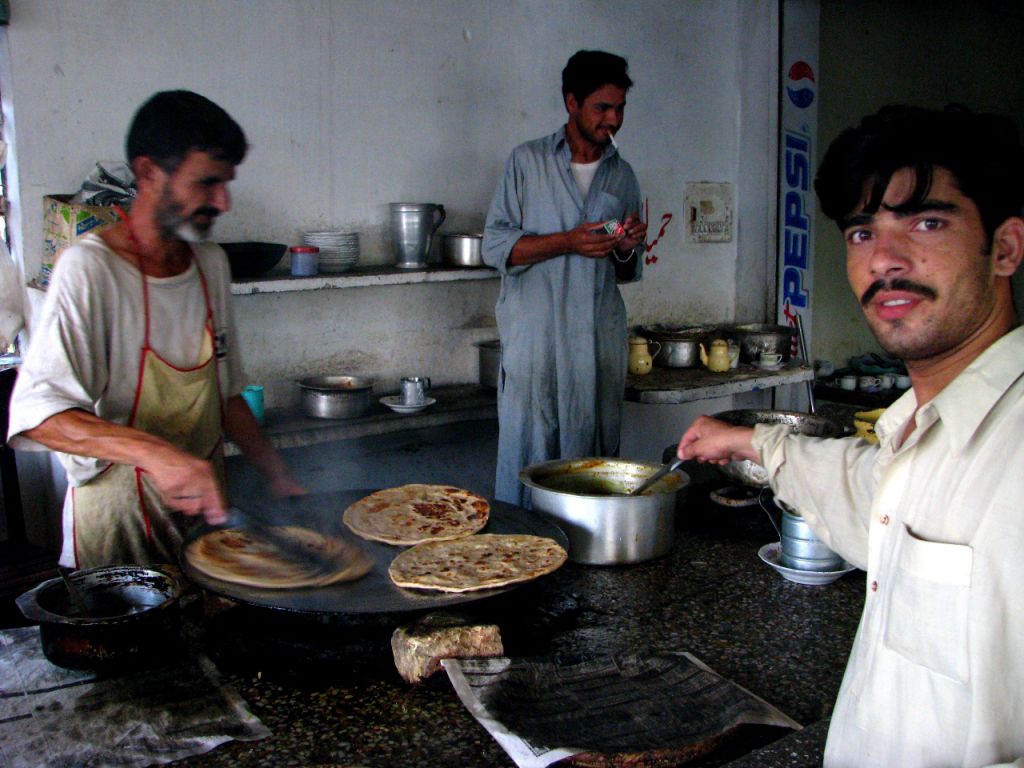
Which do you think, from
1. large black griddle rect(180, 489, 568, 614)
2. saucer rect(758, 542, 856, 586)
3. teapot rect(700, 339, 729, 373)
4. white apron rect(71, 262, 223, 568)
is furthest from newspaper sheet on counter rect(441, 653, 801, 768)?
teapot rect(700, 339, 729, 373)

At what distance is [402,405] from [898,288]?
10.5 ft

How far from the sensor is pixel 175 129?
2.13 meters

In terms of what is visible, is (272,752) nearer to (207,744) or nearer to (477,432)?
(207,744)

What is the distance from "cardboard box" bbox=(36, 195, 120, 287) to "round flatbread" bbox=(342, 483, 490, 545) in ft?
5.21

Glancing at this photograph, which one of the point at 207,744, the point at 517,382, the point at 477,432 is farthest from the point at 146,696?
the point at 477,432

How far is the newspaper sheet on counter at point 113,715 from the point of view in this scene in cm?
154

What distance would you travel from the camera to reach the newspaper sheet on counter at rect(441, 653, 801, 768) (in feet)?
5.16

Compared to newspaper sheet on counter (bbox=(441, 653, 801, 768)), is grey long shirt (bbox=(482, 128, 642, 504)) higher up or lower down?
higher up

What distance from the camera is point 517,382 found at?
403 centimetres

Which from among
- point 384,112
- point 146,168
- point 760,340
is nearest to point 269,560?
point 146,168

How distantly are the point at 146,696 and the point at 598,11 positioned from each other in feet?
14.7

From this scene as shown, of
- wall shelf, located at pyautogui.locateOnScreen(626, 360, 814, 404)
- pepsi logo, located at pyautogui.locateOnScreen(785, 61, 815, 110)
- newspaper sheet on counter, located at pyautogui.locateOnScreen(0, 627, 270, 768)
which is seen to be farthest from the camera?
pepsi logo, located at pyautogui.locateOnScreen(785, 61, 815, 110)

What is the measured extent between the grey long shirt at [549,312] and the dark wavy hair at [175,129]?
6.14 feet

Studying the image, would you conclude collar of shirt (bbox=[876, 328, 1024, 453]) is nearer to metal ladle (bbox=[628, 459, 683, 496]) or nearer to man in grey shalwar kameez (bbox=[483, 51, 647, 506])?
metal ladle (bbox=[628, 459, 683, 496])
